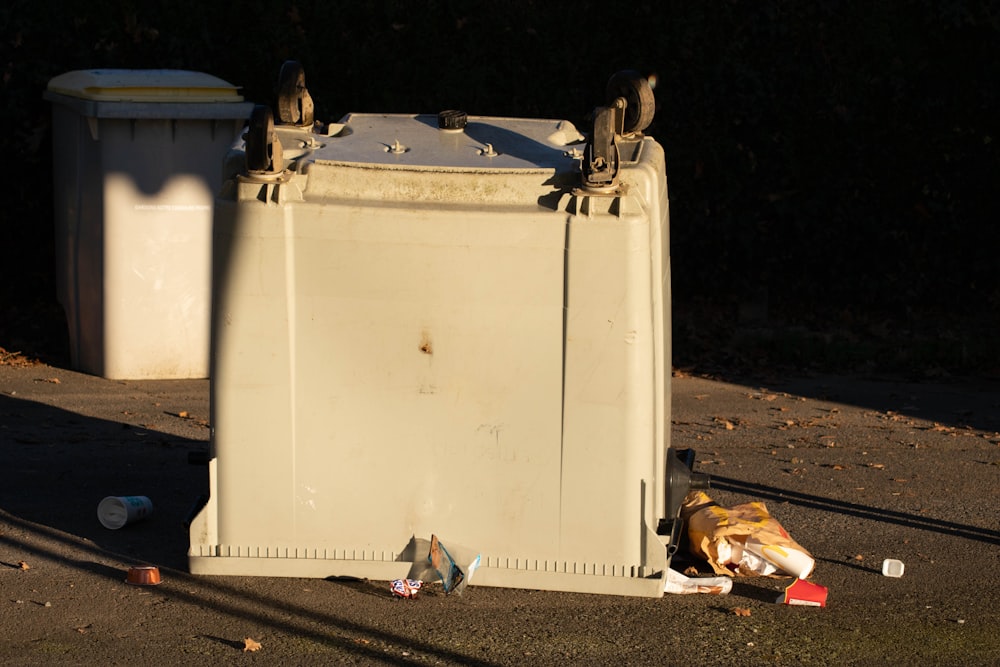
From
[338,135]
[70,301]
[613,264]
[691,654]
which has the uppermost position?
[338,135]

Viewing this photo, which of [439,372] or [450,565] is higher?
[439,372]

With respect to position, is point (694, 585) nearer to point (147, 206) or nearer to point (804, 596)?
point (804, 596)

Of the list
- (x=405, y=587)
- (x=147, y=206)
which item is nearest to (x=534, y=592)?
(x=405, y=587)

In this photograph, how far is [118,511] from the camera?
5750 millimetres

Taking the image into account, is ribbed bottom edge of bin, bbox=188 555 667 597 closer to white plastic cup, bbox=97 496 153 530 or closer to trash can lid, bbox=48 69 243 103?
white plastic cup, bbox=97 496 153 530

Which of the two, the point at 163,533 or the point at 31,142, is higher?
the point at 31,142

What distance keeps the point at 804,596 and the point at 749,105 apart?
5.70 metres

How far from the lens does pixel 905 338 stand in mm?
9891

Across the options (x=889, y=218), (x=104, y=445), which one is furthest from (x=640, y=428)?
(x=889, y=218)

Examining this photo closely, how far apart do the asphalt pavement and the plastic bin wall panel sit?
222 mm

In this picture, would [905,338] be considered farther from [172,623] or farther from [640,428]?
[172,623]

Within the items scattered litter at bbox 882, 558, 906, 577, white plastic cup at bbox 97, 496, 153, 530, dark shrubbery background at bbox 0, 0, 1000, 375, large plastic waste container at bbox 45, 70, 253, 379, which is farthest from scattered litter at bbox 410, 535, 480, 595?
dark shrubbery background at bbox 0, 0, 1000, 375

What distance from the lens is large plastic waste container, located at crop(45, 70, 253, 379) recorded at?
325 inches

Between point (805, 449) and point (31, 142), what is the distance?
224 inches
